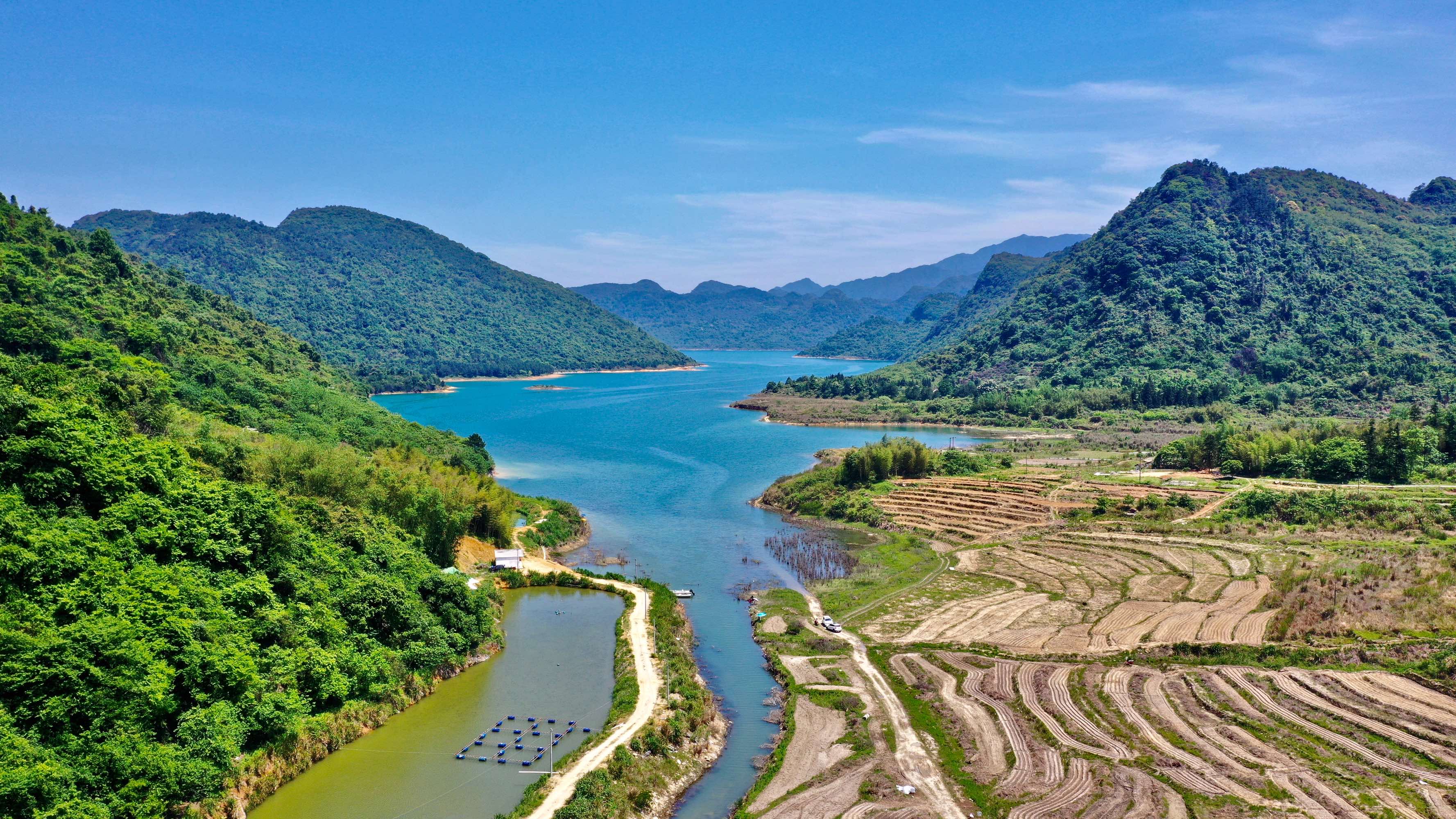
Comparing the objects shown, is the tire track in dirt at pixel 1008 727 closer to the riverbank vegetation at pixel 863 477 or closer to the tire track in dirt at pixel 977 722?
the tire track in dirt at pixel 977 722

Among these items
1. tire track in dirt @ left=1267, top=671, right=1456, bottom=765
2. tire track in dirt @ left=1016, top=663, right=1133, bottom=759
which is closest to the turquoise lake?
tire track in dirt @ left=1016, top=663, right=1133, bottom=759

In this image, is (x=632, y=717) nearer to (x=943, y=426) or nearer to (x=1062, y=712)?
(x=1062, y=712)

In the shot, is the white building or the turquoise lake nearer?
the turquoise lake

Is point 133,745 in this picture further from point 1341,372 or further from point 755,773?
point 1341,372

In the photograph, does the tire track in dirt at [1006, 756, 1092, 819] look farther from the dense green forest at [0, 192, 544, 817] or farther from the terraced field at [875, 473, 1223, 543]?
the terraced field at [875, 473, 1223, 543]

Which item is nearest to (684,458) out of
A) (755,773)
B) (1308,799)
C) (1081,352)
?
(755,773)

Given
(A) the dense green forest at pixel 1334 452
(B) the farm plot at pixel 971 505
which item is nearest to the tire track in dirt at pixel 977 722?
(B) the farm plot at pixel 971 505

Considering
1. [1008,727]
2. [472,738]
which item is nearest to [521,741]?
[472,738]
